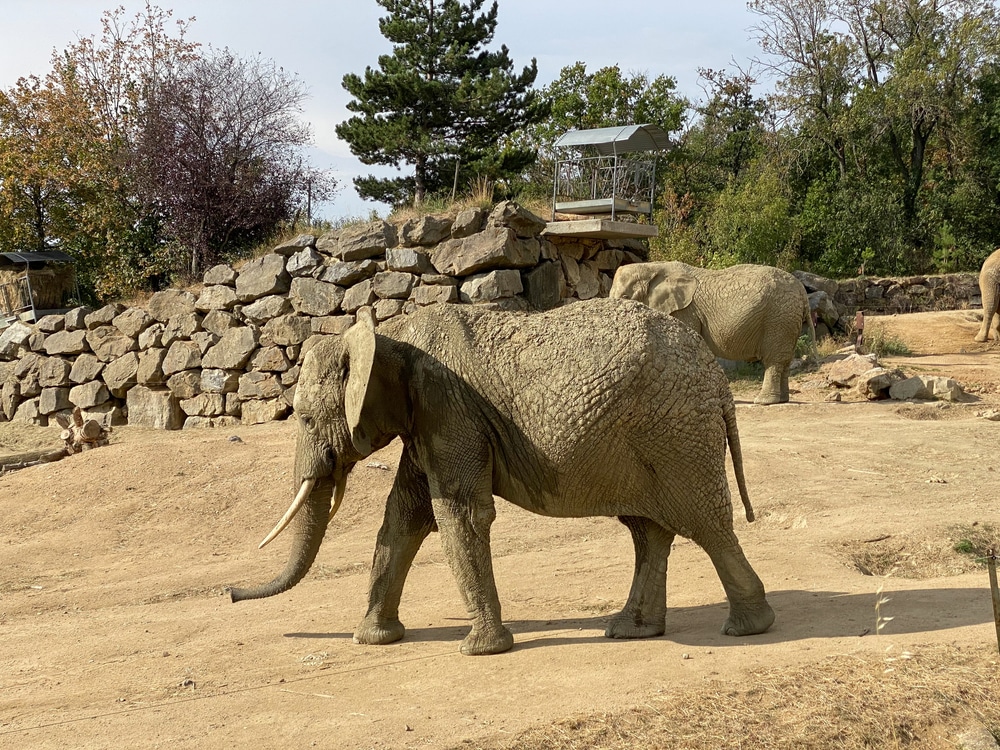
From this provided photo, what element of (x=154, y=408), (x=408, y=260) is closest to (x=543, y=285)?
(x=408, y=260)

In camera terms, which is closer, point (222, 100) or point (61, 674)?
point (61, 674)

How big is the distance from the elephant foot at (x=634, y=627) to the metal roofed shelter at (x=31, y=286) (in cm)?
1625

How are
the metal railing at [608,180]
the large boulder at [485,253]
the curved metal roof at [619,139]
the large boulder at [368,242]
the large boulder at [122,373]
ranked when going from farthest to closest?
the large boulder at [122,373]
the metal railing at [608,180]
the large boulder at [368,242]
the curved metal roof at [619,139]
the large boulder at [485,253]

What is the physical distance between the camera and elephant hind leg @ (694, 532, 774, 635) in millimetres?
5461

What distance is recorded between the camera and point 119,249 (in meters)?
20.0

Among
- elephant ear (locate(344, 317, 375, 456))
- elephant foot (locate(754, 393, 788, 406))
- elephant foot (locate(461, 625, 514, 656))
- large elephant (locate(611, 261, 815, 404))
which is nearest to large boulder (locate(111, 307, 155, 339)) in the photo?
large elephant (locate(611, 261, 815, 404))

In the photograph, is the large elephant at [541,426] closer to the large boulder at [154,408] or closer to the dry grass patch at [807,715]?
the dry grass patch at [807,715]

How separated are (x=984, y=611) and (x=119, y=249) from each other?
18.3 meters

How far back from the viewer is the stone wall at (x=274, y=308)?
14.3 metres

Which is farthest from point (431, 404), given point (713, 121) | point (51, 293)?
point (713, 121)

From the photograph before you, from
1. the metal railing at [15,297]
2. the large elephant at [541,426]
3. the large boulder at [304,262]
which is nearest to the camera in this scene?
the large elephant at [541,426]

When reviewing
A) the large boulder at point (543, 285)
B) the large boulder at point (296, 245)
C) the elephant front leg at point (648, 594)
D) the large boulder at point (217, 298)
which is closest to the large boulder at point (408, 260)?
the large boulder at point (543, 285)

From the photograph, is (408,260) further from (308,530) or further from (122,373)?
(308,530)

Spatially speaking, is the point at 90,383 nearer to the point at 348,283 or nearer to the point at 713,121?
the point at 348,283
